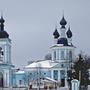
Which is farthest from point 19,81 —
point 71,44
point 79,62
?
point 79,62

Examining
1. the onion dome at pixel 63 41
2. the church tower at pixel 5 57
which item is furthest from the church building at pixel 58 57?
the church tower at pixel 5 57

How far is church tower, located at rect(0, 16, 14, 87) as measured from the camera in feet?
265

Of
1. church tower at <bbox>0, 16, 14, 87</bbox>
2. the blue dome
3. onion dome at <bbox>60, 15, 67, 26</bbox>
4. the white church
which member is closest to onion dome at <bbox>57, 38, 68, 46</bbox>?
the white church

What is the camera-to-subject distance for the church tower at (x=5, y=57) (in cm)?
8062

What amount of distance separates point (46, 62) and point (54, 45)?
14.3 feet

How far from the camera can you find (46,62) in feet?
314

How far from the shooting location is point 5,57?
264 feet

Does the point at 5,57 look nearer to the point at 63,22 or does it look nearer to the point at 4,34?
the point at 4,34

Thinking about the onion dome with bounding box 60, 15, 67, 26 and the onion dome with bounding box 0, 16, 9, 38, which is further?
the onion dome with bounding box 60, 15, 67, 26

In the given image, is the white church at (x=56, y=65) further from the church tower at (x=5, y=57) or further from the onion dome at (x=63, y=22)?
the church tower at (x=5, y=57)

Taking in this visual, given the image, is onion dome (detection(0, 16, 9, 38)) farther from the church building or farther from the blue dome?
the church building

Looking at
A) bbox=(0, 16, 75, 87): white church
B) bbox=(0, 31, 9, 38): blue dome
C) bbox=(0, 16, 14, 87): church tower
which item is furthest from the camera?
bbox=(0, 16, 75, 87): white church

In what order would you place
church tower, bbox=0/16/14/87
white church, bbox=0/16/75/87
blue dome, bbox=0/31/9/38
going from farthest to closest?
1. white church, bbox=0/16/75/87
2. blue dome, bbox=0/31/9/38
3. church tower, bbox=0/16/14/87

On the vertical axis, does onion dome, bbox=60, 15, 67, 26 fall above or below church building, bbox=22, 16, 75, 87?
above
